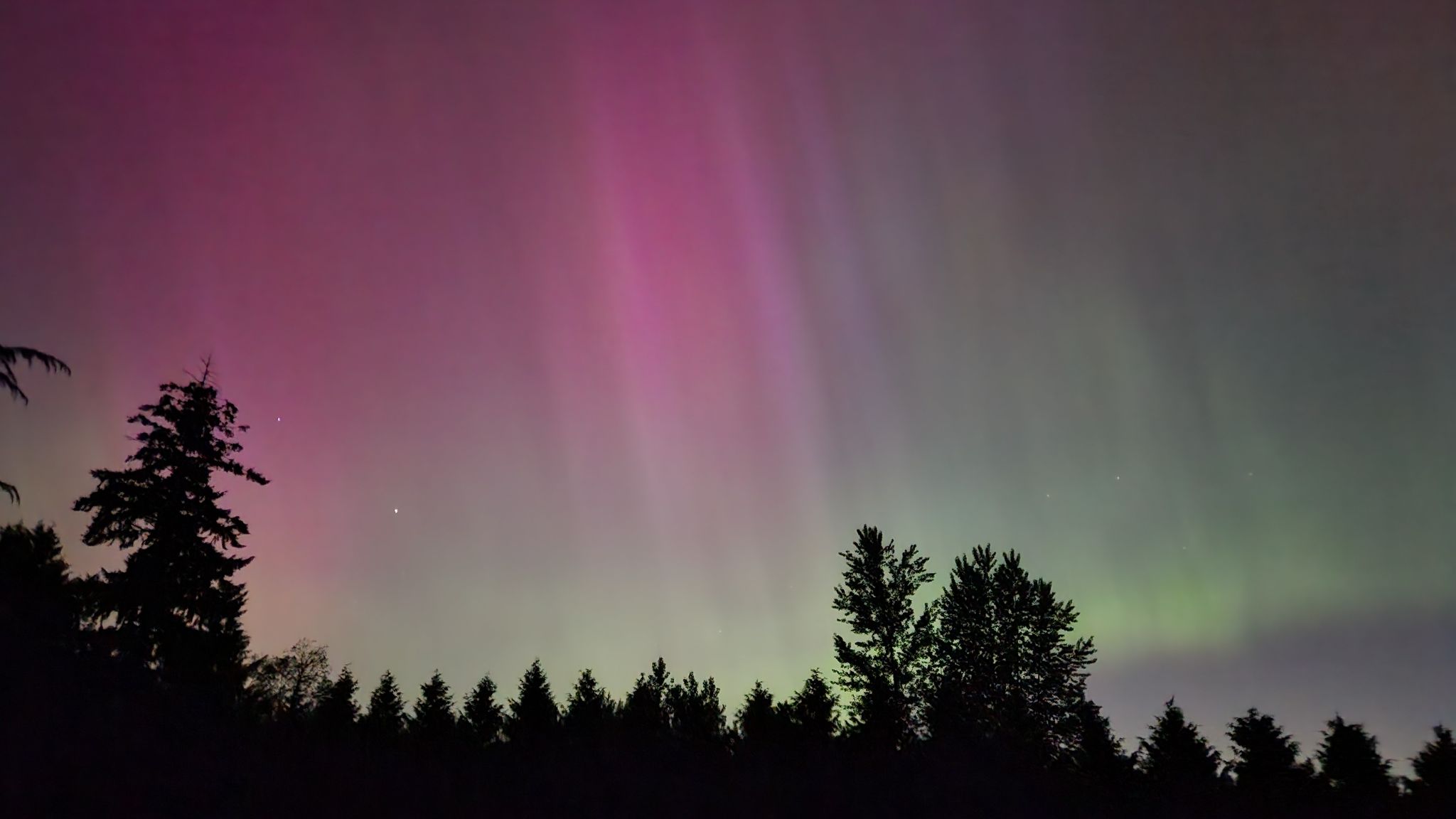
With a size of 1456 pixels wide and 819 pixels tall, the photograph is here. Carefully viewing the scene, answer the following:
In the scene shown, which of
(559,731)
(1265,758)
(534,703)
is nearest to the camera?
(559,731)

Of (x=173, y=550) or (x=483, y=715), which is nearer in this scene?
(x=173, y=550)

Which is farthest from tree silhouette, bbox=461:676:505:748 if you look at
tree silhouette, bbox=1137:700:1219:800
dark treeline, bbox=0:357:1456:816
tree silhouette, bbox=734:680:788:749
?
tree silhouette, bbox=1137:700:1219:800

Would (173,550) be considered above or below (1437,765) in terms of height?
above

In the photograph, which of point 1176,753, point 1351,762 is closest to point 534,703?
point 1176,753

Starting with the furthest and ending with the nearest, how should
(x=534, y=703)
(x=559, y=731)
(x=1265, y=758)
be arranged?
(x=534, y=703) < (x=1265, y=758) < (x=559, y=731)

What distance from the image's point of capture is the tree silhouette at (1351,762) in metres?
37.0

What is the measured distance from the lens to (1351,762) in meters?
37.7

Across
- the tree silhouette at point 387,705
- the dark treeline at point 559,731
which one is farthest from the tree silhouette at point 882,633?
the tree silhouette at point 387,705

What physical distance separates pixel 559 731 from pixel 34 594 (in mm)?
20890

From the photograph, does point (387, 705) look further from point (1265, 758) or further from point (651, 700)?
point (1265, 758)

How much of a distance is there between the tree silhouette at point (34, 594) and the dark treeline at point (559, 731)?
0.49 feet

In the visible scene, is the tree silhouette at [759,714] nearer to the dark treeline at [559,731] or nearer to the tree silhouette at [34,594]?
the dark treeline at [559,731]

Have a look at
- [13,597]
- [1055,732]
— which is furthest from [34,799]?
[1055,732]

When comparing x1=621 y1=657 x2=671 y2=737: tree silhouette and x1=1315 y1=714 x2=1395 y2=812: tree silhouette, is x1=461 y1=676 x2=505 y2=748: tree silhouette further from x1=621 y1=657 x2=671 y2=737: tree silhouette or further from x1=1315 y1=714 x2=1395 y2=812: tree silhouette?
x1=1315 y1=714 x2=1395 y2=812: tree silhouette
